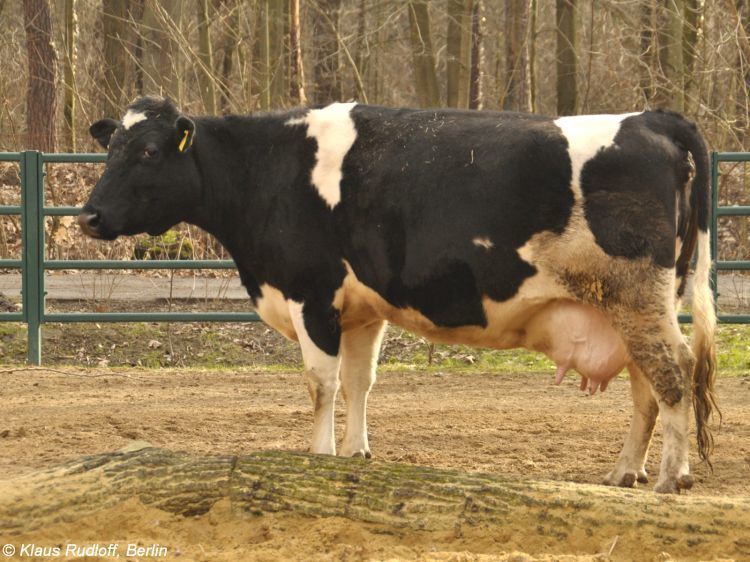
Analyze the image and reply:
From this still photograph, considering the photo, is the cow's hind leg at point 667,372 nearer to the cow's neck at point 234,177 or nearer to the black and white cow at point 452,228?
the black and white cow at point 452,228

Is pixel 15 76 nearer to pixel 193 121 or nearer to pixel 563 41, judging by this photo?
pixel 563 41

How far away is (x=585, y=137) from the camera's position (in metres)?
5.53

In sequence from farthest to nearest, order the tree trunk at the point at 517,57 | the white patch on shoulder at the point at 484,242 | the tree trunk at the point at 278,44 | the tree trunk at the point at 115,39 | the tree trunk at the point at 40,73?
the tree trunk at the point at 115,39, the tree trunk at the point at 278,44, the tree trunk at the point at 517,57, the tree trunk at the point at 40,73, the white patch on shoulder at the point at 484,242

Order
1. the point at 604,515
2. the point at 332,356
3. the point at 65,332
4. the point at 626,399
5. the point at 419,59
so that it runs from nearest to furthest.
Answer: the point at 604,515
the point at 332,356
the point at 626,399
the point at 65,332
the point at 419,59

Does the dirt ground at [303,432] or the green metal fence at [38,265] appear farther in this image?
the green metal fence at [38,265]

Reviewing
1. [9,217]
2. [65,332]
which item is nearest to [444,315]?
[65,332]

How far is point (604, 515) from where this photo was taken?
4398mm

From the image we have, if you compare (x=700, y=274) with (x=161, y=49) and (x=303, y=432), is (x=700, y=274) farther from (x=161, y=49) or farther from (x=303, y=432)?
(x=161, y=49)

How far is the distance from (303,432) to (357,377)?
91 centimetres

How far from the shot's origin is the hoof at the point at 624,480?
586cm

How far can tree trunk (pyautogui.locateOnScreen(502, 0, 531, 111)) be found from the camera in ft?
60.8

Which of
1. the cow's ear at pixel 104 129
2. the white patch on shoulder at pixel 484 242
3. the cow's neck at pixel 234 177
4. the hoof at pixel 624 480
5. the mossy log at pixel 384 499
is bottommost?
the hoof at pixel 624 480

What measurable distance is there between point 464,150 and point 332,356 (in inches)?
52.6

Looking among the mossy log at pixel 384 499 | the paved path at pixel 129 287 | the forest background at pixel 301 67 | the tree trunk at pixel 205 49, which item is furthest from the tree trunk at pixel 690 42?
the mossy log at pixel 384 499
